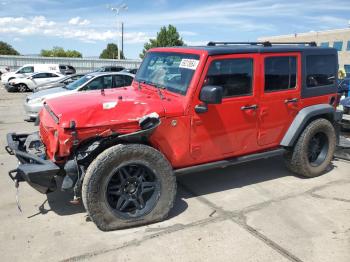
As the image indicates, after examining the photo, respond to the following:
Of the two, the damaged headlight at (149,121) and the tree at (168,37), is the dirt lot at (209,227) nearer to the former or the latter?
the damaged headlight at (149,121)

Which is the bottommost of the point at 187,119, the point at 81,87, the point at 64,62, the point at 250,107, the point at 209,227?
the point at 209,227

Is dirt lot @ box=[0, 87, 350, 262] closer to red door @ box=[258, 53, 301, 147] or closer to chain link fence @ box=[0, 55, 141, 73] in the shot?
red door @ box=[258, 53, 301, 147]

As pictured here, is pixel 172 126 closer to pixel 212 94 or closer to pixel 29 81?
pixel 212 94

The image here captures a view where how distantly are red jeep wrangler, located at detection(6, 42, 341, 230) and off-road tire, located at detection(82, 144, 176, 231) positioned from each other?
0.01 metres

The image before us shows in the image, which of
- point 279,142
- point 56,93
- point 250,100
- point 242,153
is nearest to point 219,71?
point 250,100

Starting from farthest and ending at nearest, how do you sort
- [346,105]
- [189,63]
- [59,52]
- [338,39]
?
[59,52]
[338,39]
[346,105]
[189,63]

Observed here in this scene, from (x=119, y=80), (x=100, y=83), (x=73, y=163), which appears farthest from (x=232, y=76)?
(x=119, y=80)

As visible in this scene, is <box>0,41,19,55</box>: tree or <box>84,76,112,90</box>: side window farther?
<box>0,41,19,55</box>: tree

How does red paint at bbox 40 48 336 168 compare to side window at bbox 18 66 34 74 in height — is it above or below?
below

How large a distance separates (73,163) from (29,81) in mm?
18491

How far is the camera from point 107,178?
3.60m

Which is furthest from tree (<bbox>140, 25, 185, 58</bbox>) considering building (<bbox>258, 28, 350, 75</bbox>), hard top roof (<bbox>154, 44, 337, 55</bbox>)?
hard top roof (<bbox>154, 44, 337, 55</bbox>)

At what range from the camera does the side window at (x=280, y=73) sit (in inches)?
185

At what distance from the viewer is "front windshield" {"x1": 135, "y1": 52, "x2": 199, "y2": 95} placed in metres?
Result: 4.19
